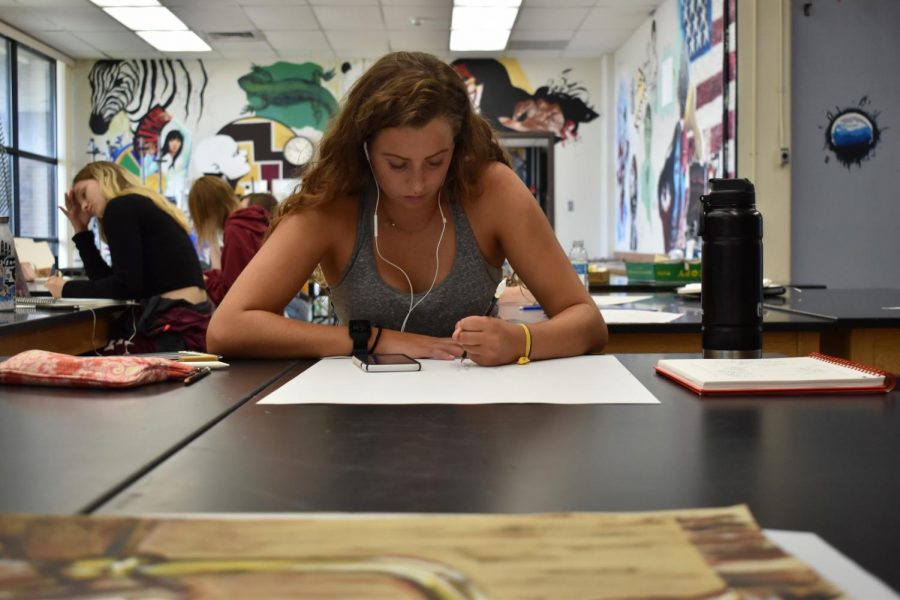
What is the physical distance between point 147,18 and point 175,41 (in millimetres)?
792

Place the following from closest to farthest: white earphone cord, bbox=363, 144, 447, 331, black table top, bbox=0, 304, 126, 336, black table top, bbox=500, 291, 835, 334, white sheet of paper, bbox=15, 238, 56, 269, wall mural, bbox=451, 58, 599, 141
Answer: white earphone cord, bbox=363, 144, 447, 331
black table top, bbox=500, 291, 835, 334
black table top, bbox=0, 304, 126, 336
white sheet of paper, bbox=15, 238, 56, 269
wall mural, bbox=451, 58, 599, 141

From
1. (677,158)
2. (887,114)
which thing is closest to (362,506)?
(887,114)

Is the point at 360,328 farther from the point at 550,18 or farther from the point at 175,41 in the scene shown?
the point at 175,41

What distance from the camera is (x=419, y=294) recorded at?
1686 mm

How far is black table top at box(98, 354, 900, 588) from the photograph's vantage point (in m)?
0.56

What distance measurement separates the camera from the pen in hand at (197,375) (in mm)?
1107

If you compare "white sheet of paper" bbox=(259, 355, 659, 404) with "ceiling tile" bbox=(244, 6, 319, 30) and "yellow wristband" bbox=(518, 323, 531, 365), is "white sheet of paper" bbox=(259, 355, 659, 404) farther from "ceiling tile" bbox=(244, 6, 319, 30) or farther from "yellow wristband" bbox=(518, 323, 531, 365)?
"ceiling tile" bbox=(244, 6, 319, 30)

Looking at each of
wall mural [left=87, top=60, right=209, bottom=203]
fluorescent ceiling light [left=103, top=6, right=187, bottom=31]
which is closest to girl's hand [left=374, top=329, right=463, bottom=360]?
fluorescent ceiling light [left=103, top=6, right=187, bottom=31]

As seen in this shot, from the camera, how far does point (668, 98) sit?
6348mm

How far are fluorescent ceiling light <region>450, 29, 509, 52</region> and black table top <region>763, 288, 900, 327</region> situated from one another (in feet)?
16.6

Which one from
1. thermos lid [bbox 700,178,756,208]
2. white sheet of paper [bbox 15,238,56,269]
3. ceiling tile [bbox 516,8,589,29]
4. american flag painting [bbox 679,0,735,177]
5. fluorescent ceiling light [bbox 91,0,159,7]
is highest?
ceiling tile [bbox 516,8,589,29]

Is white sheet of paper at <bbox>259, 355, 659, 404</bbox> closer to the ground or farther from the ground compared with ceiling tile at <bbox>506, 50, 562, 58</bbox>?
closer to the ground

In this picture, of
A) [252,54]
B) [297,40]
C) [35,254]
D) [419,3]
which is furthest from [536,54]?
[35,254]

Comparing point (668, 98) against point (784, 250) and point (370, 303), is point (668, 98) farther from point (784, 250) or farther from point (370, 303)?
point (370, 303)
